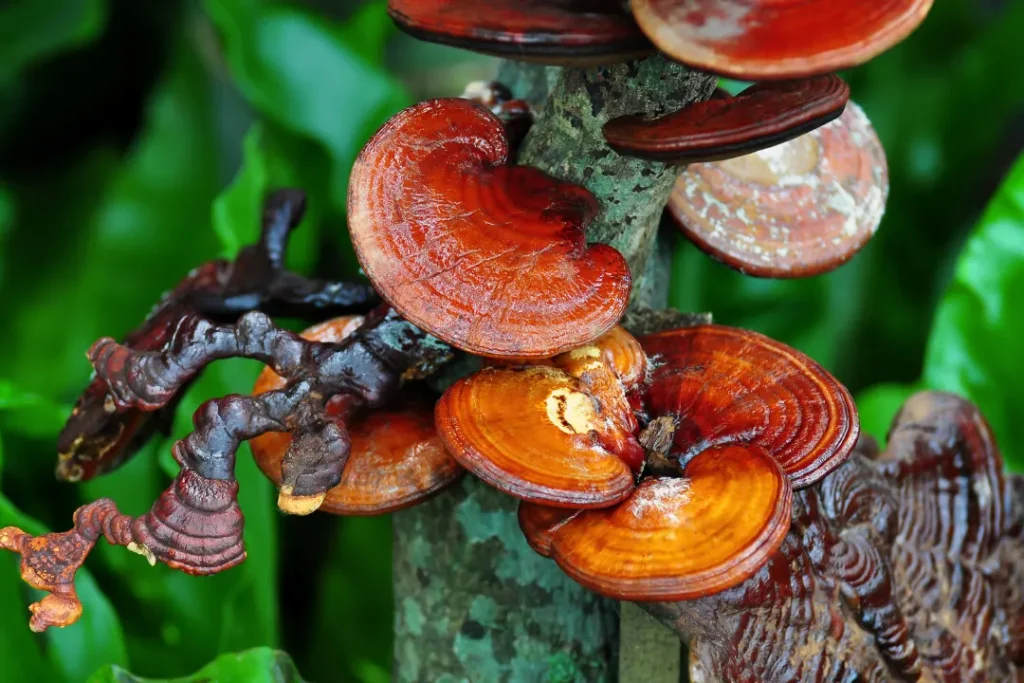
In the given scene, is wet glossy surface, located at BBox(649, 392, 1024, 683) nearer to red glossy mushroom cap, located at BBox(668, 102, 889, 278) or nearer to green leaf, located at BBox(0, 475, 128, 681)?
red glossy mushroom cap, located at BBox(668, 102, 889, 278)

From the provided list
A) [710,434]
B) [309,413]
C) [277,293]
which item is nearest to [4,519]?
[277,293]

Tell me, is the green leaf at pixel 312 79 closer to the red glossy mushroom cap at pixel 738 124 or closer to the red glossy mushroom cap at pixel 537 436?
the red glossy mushroom cap at pixel 537 436

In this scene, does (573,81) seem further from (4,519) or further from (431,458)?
(4,519)

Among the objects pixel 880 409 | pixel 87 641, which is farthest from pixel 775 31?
pixel 880 409

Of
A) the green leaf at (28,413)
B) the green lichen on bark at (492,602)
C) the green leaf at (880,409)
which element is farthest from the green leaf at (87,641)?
the green leaf at (880,409)

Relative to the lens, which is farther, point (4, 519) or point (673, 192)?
point (4, 519)

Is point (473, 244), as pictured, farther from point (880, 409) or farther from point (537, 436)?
point (880, 409)
